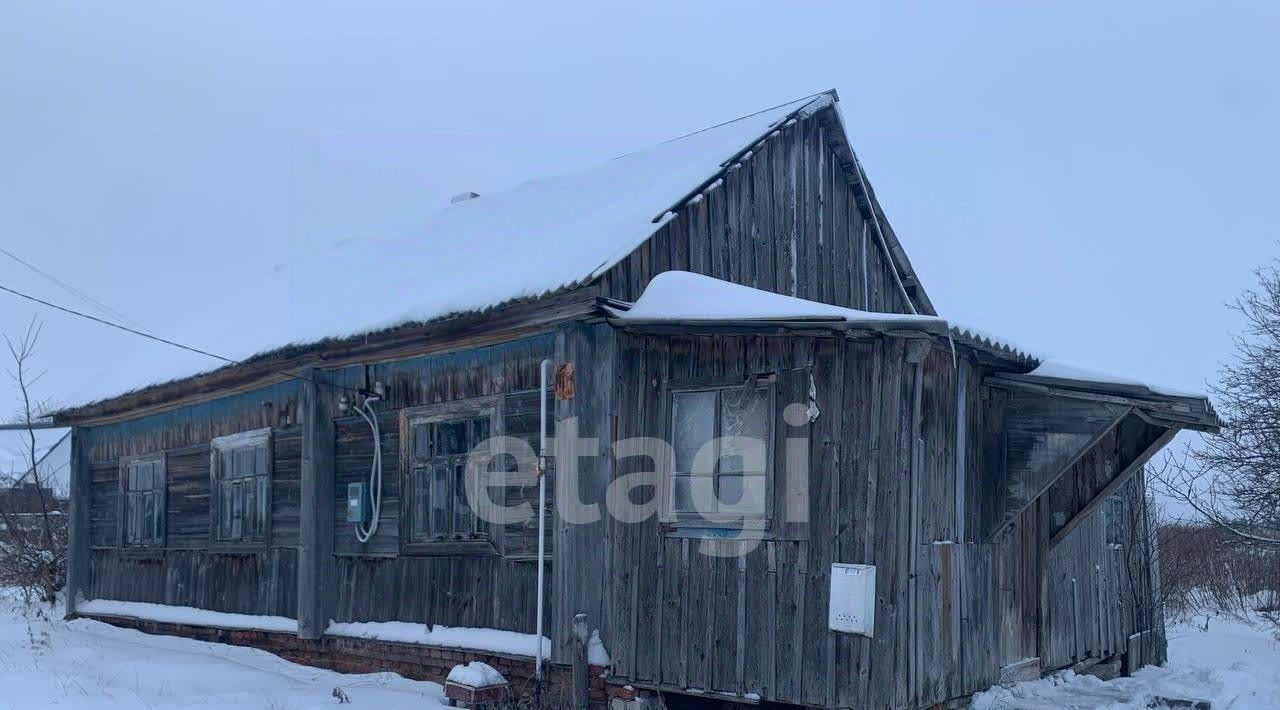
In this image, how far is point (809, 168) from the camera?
39.3 feet

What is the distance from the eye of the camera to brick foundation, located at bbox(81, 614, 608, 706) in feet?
29.7

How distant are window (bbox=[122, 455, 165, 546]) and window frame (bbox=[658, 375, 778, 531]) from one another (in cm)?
891

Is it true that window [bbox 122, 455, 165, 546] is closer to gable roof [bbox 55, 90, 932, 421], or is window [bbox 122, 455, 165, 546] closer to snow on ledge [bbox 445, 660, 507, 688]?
gable roof [bbox 55, 90, 932, 421]

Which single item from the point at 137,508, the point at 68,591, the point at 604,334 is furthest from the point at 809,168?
the point at 68,591

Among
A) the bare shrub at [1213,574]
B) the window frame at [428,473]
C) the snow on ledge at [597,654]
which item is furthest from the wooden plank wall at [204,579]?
the bare shrub at [1213,574]

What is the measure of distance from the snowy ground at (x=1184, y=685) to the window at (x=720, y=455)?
8.19 feet

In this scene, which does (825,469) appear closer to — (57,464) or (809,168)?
(809,168)

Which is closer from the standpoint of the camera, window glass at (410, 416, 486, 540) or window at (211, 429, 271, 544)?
window glass at (410, 416, 486, 540)

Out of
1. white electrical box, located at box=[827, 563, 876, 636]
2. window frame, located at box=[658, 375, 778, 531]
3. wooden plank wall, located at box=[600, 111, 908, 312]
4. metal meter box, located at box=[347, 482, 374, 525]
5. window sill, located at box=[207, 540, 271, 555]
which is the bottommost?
window sill, located at box=[207, 540, 271, 555]

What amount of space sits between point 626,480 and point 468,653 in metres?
2.35

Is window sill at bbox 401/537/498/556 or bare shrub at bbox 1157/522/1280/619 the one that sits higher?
window sill at bbox 401/537/498/556

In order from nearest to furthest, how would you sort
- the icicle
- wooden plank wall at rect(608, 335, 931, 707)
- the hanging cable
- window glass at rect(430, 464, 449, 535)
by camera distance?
wooden plank wall at rect(608, 335, 931, 707), the icicle, window glass at rect(430, 464, 449, 535), the hanging cable

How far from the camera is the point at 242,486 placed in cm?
1349

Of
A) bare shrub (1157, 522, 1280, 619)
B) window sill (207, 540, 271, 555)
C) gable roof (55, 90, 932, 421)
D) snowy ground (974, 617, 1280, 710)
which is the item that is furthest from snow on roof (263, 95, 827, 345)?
bare shrub (1157, 522, 1280, 619)
